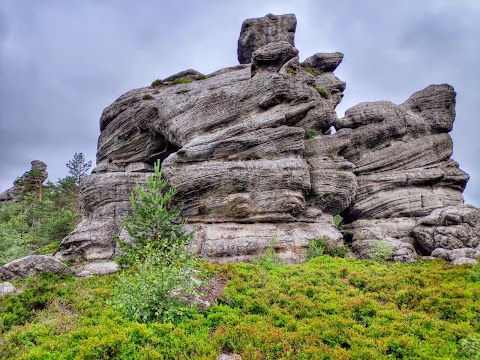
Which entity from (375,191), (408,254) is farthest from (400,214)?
(408,254)

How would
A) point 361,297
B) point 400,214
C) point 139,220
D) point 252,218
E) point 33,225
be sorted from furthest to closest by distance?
1. point 33,225
2. point 400,214
3. point 252,218
4. point 139,220
5. point 361,297

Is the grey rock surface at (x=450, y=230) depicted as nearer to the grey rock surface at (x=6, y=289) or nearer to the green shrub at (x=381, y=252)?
the green shrub at (x=381, y=252)

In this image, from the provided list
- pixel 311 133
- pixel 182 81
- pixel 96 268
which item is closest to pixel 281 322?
pixel 96 268

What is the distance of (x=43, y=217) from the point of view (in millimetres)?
50125

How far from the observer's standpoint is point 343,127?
37812 millimetres

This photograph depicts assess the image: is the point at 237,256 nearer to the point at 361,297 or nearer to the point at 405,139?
the point at 361,297

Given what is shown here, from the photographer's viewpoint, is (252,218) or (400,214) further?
(400,214)

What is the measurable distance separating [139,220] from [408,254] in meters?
21.0

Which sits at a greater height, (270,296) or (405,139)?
Result: (405,139)

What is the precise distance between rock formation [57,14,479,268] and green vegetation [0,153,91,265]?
11.6m

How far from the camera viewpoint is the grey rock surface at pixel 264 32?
50.5 m

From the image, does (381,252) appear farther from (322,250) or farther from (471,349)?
(471,349)

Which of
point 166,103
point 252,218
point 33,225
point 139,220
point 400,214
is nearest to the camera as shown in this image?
point 139,220

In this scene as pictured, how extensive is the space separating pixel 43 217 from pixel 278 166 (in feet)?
146
